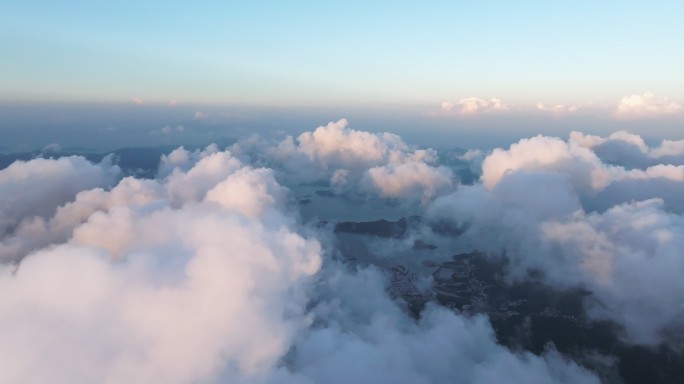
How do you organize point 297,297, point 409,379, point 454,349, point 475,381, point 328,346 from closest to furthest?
point 297,297 → point 328,346 → point 409,379 → point 475,381 → point 454,349

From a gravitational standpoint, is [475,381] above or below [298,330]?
below

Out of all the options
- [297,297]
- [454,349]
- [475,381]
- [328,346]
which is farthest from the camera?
[454,349]

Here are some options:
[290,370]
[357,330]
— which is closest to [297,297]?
[290,370]

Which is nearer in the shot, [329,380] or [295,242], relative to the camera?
[329,380]

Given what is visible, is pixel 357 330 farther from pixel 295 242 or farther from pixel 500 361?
pixel 295 242

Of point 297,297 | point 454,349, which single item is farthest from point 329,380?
point 454,349

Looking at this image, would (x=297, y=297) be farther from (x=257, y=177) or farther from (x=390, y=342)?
(x=257, y=177)

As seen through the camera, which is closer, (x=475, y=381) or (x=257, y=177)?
(x=475, y=381)

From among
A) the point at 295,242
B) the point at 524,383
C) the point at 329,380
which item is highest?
the point at 295,242

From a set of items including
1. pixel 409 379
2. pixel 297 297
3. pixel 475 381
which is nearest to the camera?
pixel 297 297
